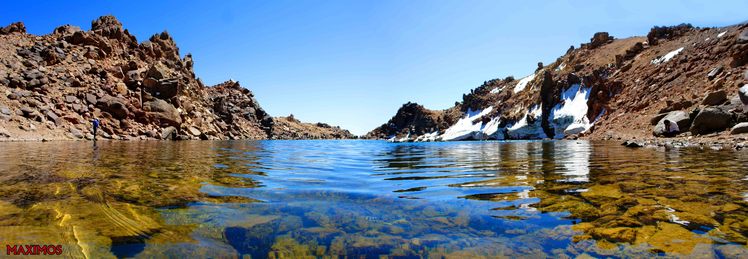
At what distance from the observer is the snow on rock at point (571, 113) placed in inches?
2063

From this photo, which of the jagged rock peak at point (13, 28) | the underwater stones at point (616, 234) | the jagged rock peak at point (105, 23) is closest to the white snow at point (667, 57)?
the underwater stones at point (616, 234)

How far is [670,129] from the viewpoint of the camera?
26453mm

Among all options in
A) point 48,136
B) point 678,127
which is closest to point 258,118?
point 48,136

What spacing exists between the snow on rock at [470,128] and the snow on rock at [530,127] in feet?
16.5

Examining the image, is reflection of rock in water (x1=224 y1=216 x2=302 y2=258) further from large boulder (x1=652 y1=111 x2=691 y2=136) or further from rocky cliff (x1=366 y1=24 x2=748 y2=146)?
large boulder (x1=652 y1=111 x2=691 y2=136)

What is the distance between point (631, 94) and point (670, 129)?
2129cm

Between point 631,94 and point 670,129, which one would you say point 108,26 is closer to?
point 670,129

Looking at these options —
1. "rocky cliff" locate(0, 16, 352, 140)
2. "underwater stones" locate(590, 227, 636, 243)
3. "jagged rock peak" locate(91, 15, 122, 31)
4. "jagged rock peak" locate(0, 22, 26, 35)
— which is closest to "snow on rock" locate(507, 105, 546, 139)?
"rocky cliff" locate(0, 16, 352, 140)

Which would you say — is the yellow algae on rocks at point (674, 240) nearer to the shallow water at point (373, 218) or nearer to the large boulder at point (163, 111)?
the shallow water at point (373, 218)

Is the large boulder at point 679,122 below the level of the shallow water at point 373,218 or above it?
above

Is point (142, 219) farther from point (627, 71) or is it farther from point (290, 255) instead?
point (627, 71)

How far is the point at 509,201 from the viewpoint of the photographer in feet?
19.3

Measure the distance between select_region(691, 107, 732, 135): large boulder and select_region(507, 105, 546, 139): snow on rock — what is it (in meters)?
37.4

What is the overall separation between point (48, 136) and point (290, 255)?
39.7m
